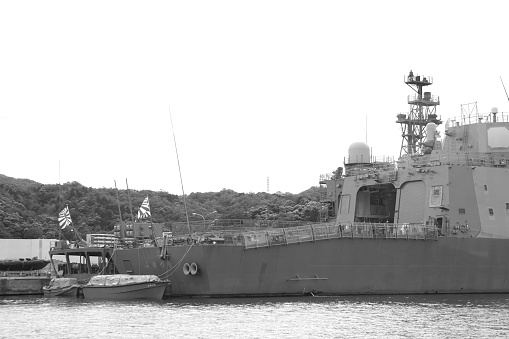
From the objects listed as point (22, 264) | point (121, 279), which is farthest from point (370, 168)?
point (22, 264)

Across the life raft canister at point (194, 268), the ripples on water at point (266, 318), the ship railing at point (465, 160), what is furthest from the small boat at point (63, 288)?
the ship railing at point (465, 160)

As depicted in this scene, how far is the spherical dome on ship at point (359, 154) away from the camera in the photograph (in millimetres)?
48216

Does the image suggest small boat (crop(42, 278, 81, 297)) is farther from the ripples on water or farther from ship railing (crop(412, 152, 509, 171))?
ship railing (crop(412, 152, 509, 171))

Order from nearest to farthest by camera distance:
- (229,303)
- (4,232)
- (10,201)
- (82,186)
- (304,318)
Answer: (304,318) < (229,303) < (4,232) < (10,201) < (82,186)

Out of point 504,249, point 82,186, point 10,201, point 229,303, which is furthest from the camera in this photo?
point 82,186

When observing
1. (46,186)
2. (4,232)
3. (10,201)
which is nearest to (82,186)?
(46,186)

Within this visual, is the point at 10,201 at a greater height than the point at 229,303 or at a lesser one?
greater

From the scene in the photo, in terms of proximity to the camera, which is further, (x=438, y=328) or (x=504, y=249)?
(x=504, y=249)

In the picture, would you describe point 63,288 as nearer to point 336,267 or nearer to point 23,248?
point 336,267

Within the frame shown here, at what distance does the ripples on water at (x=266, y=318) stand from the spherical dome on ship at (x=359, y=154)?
1092cm

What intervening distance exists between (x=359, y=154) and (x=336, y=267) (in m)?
10.9

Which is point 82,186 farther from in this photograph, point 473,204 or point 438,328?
point 438,328

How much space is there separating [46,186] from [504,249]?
60471 millimetres

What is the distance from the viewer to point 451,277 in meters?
41.4
